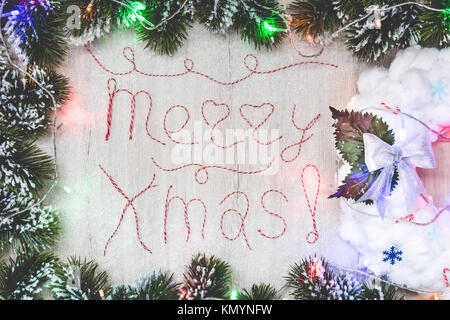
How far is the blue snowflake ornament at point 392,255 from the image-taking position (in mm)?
1273

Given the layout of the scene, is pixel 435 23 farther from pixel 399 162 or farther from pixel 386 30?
pixel 399 162

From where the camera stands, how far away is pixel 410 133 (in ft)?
4.07

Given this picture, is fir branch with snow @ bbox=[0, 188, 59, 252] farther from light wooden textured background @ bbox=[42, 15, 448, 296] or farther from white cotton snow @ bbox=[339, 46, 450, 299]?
white cotton snow @ bbox=[339, 46, 450, 299]

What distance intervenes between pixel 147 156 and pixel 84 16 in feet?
1.62

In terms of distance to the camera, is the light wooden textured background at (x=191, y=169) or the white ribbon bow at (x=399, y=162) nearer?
the white ribbon bow at (x=399, y=162)

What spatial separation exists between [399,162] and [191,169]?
66cm

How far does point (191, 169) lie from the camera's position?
133 cm

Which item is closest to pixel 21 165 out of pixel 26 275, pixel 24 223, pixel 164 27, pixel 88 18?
pixel 24 223

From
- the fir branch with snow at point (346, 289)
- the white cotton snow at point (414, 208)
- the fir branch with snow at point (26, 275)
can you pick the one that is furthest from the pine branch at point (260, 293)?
the fir branch with snow at point (26, 275)

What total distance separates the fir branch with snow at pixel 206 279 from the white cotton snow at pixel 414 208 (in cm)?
45

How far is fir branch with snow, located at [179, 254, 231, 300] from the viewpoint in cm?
126

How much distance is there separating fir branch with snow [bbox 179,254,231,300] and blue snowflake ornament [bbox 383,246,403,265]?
51 centimetres

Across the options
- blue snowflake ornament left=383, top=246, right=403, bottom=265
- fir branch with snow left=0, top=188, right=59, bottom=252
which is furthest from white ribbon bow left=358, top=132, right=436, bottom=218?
fir branch with snow left=0, top=188, right=59, bottom=252

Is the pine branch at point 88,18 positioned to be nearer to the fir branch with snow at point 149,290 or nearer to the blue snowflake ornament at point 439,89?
the fir branch with snow at point 149,290
